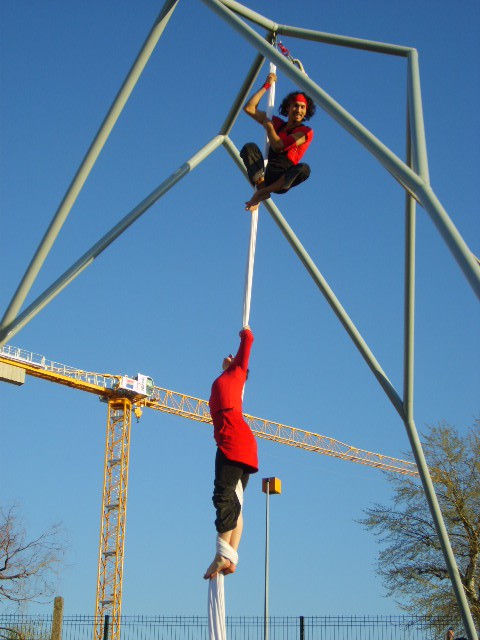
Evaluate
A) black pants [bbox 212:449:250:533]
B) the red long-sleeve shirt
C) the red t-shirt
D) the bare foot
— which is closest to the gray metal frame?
the red t-shirt

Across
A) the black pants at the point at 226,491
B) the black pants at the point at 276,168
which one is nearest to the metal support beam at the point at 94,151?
the black pants at the point at 276,168

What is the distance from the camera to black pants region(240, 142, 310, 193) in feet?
26.0

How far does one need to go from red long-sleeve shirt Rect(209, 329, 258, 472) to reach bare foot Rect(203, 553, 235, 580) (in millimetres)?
689

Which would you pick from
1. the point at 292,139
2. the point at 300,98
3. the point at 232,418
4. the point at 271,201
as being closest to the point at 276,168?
the point at 292,139

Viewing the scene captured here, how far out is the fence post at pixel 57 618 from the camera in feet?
50.4

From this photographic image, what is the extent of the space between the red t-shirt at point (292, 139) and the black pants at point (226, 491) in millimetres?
2376

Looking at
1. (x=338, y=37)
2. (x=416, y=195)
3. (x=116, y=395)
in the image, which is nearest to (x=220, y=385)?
(x=416, y=195)

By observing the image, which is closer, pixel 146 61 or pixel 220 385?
pixel 220 385

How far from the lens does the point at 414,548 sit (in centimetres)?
2648

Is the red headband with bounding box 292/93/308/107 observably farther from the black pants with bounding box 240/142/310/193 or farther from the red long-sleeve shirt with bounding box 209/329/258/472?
the red long-sleeve shirt with bounding box 209/329/258/472

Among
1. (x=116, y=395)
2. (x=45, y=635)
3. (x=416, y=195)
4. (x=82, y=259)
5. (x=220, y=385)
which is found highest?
(x=116, y=395)

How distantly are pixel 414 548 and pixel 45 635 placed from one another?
1256 cm

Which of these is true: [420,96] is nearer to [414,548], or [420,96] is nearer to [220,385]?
[220,385]

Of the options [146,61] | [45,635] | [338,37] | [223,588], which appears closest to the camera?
[223,588]
